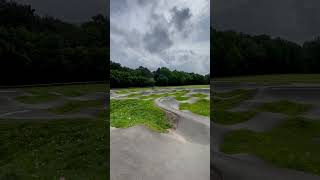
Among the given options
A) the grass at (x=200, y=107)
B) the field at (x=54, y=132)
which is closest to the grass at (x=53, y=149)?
the field at (x=54, y=132)

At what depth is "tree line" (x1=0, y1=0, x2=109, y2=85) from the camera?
357 cm

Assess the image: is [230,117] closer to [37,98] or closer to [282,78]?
[282,78]

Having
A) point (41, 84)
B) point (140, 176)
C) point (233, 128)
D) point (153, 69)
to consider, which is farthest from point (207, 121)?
point (41, 84)

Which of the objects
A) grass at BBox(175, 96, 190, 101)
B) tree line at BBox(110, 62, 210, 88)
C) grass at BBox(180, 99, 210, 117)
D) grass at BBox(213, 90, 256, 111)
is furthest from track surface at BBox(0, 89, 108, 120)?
tree line at BBox(110, 62, 210, 88)

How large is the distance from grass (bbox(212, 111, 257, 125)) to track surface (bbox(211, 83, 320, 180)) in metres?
0.04

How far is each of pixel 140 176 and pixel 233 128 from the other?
7.64 ft

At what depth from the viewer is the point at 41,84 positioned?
3762 millimetres

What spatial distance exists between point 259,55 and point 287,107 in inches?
24.9

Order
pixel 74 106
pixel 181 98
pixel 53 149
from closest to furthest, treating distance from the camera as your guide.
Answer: pixel 53 149 → pixel 74 106 → pixel 181 98

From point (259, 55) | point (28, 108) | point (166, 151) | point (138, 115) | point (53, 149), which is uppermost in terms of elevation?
point (259, 55)

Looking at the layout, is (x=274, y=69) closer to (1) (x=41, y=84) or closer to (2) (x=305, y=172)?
(2) (x=305, y=172)

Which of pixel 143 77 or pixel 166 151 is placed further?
pixel 143 77

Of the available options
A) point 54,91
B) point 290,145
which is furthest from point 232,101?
point 54,91

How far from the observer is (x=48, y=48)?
3787mm
